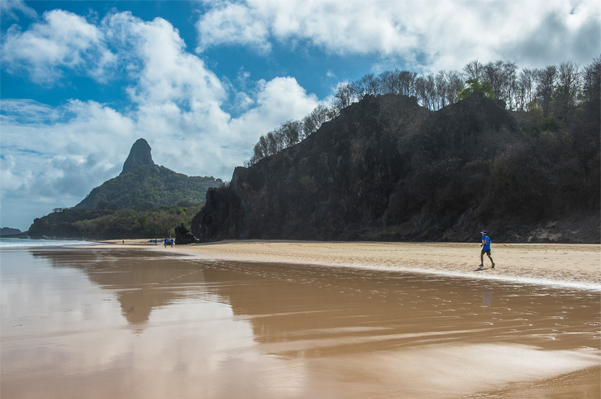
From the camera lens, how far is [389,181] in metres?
55.5

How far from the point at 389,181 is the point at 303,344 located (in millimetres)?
52417

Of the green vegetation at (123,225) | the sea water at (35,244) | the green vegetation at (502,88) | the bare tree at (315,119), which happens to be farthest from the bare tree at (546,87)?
the green vegetation at (123,225)

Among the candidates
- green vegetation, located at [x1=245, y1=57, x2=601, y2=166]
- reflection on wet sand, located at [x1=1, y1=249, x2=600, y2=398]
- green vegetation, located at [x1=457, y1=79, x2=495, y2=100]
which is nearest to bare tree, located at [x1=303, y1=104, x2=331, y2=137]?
green vegetation, located at [x1=245, y1=57, x2=601, y2=166]

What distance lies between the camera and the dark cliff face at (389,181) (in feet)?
134

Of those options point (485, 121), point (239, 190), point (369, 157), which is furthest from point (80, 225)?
point (485, 121)

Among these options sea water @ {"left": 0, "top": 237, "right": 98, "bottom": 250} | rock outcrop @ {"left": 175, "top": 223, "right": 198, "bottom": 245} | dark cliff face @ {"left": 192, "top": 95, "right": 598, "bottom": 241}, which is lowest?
sea water @ {"left": 0, "top": 237, "right": 98, "bottom": 250}

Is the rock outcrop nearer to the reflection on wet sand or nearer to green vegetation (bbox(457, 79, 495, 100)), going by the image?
green vegetation (bbox(457, 79, 495, 100))

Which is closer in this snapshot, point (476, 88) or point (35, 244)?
point (476, 88)

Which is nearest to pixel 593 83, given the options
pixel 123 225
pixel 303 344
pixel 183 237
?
pixel 303 344

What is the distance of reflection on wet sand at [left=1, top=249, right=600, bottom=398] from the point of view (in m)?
3.68

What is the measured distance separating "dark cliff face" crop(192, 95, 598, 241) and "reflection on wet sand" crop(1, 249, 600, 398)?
102 feet

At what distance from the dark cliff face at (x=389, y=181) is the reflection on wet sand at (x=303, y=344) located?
102 feet

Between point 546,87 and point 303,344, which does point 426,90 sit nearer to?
point 546,87

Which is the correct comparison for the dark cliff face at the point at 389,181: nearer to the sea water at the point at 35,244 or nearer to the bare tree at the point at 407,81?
the bare tree at the point at 407,81
